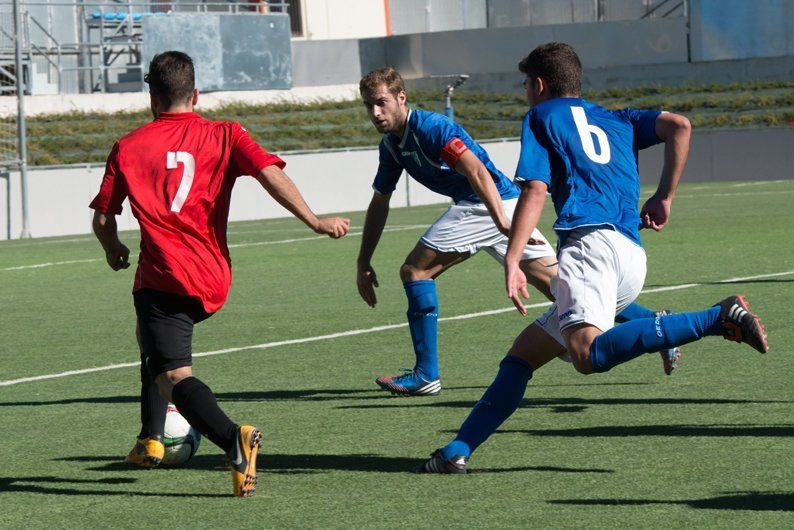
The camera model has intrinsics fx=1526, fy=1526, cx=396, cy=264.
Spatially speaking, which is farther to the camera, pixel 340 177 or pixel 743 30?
pixel 743 30

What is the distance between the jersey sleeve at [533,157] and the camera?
18.5 feet

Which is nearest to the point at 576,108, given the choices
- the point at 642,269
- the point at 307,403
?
the point at 642,269

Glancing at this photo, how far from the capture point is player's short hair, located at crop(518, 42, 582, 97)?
586 centimetres

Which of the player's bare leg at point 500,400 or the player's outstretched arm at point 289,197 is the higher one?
the player's outstretched arm at point 289,197

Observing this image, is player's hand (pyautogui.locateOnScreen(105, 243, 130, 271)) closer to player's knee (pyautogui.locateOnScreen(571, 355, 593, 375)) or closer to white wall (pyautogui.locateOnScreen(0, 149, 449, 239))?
player's knee (pyautogui.locateOnScreen(571, 355, 593, 375))

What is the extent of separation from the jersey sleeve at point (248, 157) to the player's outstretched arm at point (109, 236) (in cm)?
57

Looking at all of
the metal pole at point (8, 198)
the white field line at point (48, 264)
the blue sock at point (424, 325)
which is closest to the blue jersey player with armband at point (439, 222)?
the blue sock at point (424, 325)

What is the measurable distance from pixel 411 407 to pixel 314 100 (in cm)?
3392

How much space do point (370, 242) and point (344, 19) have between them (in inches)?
1531

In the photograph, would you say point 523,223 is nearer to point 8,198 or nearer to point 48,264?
point 48,264

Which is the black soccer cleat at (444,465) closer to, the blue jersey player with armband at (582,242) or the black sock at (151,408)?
the blue jersey player with armband at (582,242)

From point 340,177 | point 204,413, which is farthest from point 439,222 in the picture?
point 340,177

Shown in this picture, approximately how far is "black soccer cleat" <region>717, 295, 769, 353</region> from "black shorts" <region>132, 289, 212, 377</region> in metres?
1.99

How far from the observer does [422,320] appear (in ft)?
27.4
